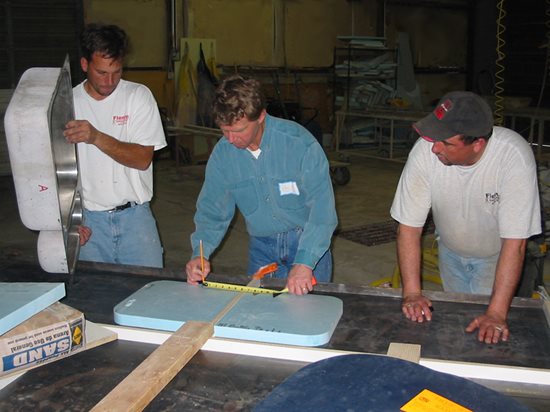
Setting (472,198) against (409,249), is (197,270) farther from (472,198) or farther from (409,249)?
(472,198)

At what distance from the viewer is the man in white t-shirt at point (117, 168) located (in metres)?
2.42

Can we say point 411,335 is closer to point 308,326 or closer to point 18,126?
point 308,326

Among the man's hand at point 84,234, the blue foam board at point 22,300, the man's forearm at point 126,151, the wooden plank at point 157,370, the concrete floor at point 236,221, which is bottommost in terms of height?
the concrete floor at point 236,221

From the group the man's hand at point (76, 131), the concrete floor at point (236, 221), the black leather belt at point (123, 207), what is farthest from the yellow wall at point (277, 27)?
the man's hand at point (76, 131)

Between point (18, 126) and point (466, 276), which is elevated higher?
point (18, 126)

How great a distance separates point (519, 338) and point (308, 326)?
54 centimetres

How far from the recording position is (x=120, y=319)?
1.75 meters

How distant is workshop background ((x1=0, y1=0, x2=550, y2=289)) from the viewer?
5984mm

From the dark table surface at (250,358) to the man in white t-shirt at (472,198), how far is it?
0.06m

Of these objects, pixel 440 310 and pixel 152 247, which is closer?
pixel 440 310

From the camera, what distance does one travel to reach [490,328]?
165 cm

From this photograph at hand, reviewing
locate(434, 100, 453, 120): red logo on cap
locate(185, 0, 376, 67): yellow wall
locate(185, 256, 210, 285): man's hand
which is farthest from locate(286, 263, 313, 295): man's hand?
locate(185, 0, 376, 67): yellow wall

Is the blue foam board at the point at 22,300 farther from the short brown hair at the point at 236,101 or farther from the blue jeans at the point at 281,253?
the blue jeans at the point at 281,253

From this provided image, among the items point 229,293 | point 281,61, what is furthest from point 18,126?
point 281,61
